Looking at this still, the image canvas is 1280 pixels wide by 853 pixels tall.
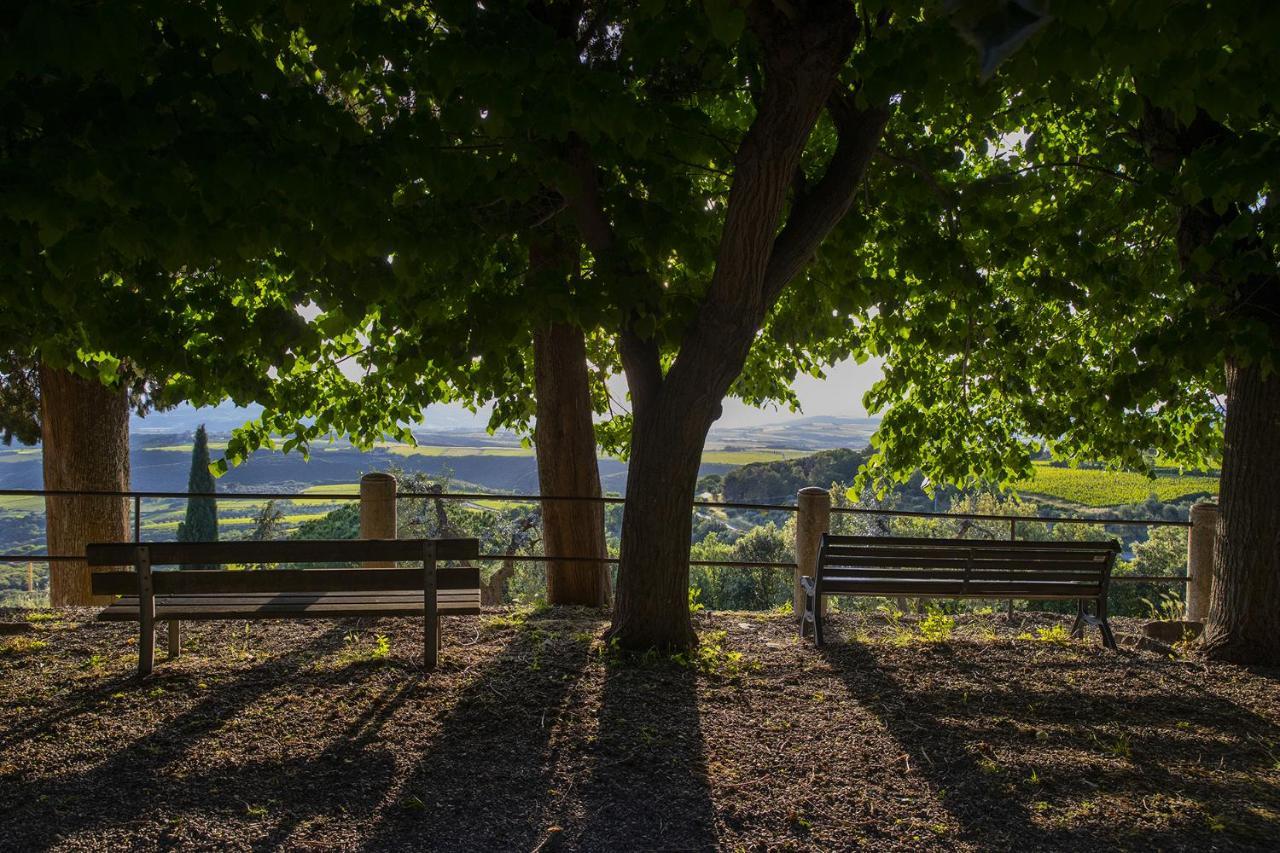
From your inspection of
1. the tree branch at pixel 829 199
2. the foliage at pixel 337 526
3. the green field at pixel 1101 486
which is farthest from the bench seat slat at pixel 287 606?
the green field at pixel 1101 486

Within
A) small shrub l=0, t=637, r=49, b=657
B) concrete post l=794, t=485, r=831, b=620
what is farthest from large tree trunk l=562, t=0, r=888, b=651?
small shrub l=0, t=637, r=49, b=657

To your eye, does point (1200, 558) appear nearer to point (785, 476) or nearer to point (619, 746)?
point (619, 746)

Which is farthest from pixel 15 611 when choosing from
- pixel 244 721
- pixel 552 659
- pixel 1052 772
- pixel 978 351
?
pixel 978 351

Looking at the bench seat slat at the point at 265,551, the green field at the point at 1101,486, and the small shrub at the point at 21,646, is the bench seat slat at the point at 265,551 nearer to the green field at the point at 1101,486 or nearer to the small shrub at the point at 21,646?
the small shrub at the point at 21,646

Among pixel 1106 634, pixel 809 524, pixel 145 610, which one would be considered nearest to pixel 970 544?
pixel 1106 634

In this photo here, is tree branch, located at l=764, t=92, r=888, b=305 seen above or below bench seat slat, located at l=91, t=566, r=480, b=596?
above

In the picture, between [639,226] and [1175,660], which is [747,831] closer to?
[639,226]

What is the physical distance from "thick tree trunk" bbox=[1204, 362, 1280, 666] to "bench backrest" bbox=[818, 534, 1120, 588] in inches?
33.1

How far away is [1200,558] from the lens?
948cm

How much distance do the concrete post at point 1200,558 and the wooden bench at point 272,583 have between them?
7.18m

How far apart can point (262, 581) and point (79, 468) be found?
22.4 ft

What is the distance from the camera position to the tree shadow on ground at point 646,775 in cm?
377

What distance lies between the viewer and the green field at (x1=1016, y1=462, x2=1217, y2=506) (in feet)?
173

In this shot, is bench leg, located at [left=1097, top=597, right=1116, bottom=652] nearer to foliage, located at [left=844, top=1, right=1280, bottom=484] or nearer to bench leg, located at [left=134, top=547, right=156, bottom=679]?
foliage, located at [left=844, top=1, right=1280, bottom=484]
